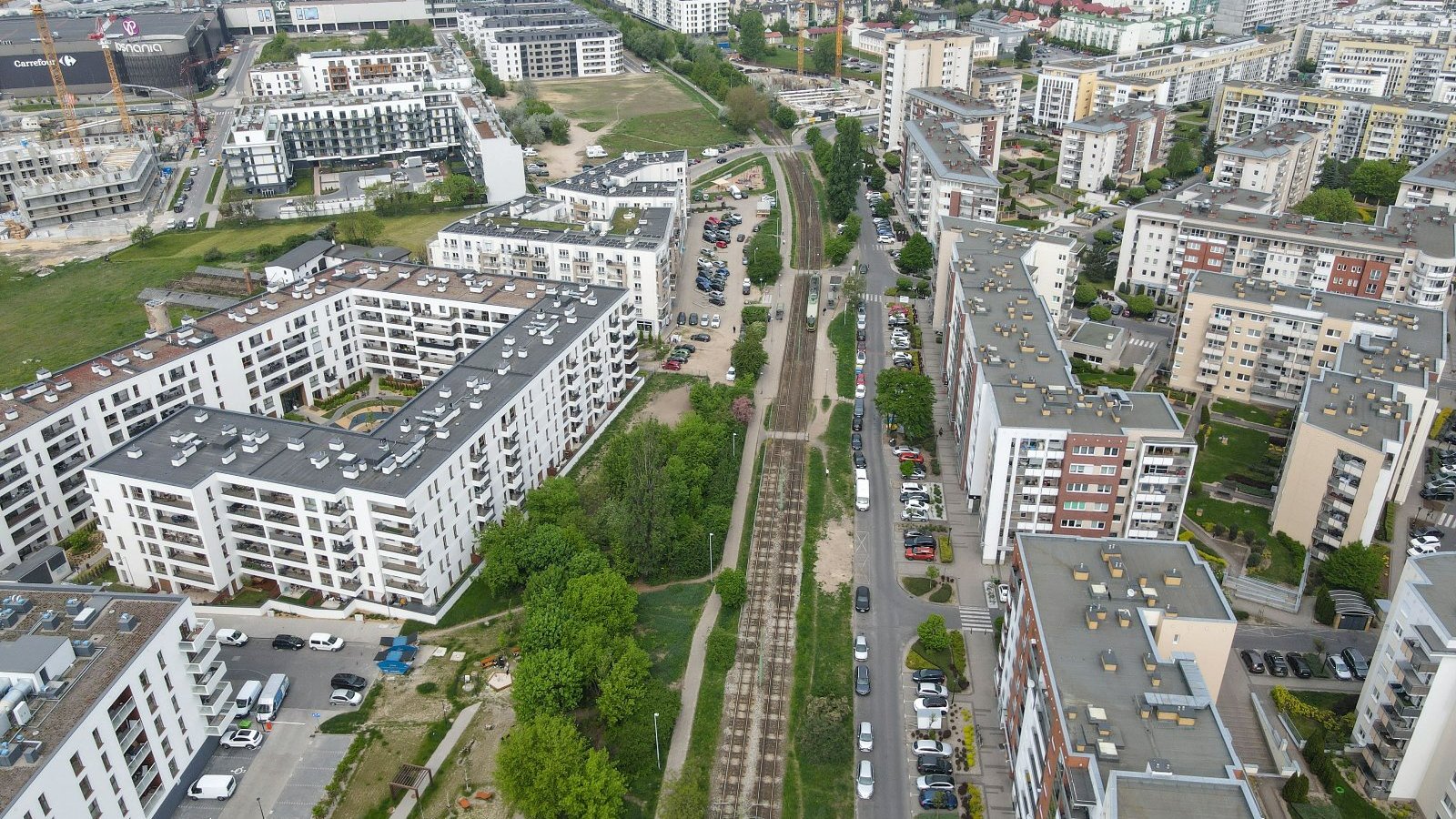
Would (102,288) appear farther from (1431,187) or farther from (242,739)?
(1431,187)

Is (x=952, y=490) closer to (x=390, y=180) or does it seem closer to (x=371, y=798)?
(x=371, y=798)

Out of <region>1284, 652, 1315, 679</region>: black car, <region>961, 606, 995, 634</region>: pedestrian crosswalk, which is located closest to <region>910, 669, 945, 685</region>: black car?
<region>961, 606, 995, 634</region>: pedestrian crosswalk

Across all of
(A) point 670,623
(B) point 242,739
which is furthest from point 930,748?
(B) point 242,739

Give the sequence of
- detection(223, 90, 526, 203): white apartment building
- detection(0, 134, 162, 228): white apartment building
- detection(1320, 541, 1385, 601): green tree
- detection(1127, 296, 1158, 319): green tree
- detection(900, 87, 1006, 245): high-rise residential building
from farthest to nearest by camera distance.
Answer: detection(223, 90, 526, 203): white apartment building → detection(0, 134, 162, 228): white apartment building → detection(900, 87, 1006, 245): high-rise residential building → detection(1127, 296, 1158, 319): green tree → detection(1320, 541, 1385, 601): green tree

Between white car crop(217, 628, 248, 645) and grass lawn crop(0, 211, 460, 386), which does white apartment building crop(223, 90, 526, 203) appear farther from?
white car crop(217, 628, 248, 645)

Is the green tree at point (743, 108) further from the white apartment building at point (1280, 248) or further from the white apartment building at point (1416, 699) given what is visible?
the white apartment building at point (1416, 699)

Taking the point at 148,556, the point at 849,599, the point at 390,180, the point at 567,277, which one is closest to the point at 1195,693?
the point at 849,599
